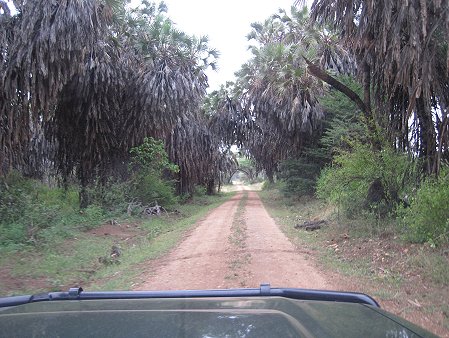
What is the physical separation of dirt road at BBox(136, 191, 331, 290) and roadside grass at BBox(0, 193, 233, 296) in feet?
2.12

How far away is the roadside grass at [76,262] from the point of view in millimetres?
9031

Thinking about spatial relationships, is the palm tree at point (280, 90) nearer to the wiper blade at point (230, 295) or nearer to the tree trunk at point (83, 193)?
the tree trunk at point (83, 193)

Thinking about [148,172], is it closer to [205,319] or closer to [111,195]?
[111,195]

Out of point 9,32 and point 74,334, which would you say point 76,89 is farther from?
point 74,334

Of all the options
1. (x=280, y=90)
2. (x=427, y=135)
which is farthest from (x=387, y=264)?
(x=280, y=90)

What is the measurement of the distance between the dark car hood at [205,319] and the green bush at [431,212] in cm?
753

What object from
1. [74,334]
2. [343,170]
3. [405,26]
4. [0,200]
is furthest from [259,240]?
[74,334]

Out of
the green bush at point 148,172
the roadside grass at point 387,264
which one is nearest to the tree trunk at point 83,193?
the green bush at point 148,172

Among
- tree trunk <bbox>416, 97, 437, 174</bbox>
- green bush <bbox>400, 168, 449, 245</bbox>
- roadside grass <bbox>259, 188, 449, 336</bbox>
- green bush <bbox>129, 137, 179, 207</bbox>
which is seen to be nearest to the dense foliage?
green bush <bbox>129, 137, 179, 207</bbox>

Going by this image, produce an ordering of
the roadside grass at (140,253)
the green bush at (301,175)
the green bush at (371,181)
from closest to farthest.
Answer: the roadside grass at (140,253) < the green bush at (371,181) < the green bush at (301,175)

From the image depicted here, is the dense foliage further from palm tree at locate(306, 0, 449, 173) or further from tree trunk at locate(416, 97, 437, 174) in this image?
tree trunk at locate(416, 97, 437, 174)

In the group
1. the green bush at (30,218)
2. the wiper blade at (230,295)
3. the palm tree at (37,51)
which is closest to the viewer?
the wiper blade at (230,295)

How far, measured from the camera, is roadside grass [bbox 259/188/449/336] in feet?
23.2

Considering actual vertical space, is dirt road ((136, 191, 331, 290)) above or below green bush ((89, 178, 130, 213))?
below
